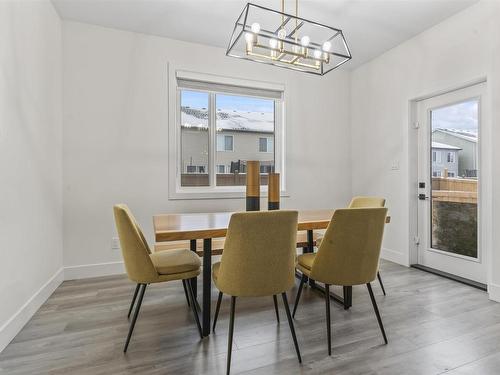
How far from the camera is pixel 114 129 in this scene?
311 centimetres

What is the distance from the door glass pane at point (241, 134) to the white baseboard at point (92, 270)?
151 centimetres

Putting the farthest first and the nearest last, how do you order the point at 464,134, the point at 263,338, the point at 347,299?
Answer: the point at 464,134 < the point at 347,299 < the point at 263,338

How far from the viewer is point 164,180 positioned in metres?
3.30

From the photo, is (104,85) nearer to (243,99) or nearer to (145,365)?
(243,99)

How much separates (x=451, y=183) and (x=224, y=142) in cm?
262

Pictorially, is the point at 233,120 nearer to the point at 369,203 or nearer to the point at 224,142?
the point at 224,142

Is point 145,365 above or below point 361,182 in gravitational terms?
below

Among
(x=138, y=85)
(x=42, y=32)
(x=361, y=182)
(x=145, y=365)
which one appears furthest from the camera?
(x=361, y=182)

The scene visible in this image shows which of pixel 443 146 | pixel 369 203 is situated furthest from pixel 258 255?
pixel 443 146

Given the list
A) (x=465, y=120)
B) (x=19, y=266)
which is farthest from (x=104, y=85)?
(x=465, y=120)

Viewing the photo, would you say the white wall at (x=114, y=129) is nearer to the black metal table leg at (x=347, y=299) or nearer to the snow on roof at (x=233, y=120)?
the snow on roof at (x=233, y=120)

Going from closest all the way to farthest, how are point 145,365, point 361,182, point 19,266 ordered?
point 145,365 < point 19,266 < point 361,182

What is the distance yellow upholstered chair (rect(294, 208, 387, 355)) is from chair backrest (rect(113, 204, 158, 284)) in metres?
1.02

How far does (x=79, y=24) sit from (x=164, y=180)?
71.7 inches
